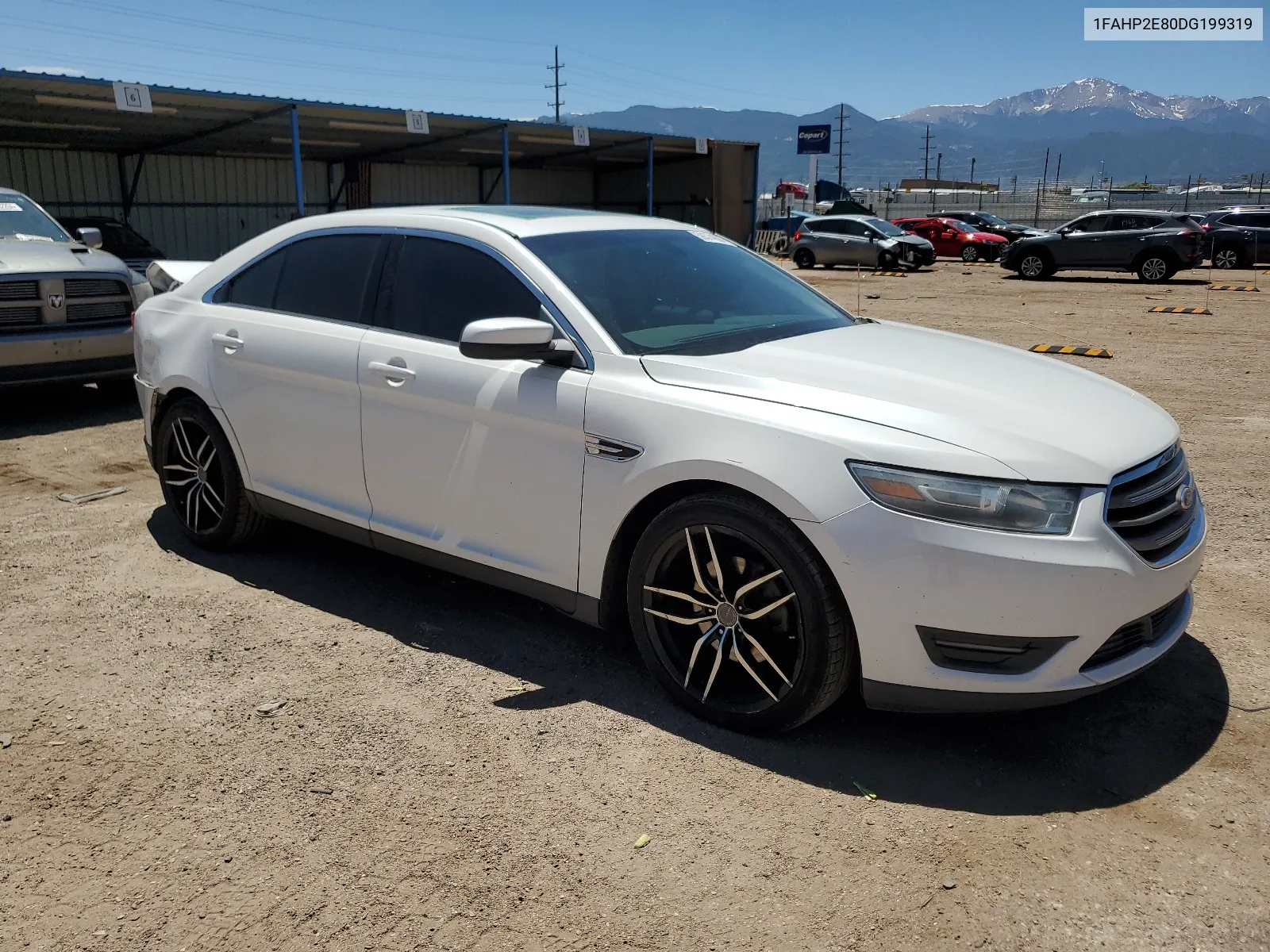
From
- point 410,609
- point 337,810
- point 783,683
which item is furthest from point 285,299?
point 783,683

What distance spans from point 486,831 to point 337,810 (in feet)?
1.54

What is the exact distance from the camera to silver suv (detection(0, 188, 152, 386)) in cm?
812

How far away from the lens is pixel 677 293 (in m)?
4.05

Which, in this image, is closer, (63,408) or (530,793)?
(530,793)

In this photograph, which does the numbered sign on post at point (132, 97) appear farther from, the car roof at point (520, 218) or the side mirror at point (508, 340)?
the side mirror at point (508, 340)

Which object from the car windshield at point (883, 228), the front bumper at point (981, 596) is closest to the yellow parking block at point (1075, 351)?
the front bumper at point (981, 596)

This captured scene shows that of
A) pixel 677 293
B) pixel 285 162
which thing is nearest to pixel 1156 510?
pixel 677 293

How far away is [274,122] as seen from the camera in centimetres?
1811

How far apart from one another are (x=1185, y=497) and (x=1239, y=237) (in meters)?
26.8

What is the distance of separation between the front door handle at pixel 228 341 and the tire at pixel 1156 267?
23392 mm

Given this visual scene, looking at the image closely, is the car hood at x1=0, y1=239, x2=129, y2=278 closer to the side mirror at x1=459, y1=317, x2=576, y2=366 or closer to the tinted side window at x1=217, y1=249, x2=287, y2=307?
the tinted side window at x1=217, y1=249, x2=287, y2=307

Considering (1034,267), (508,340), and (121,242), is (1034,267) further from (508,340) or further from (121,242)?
(508,340)

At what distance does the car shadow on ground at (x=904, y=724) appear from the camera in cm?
309

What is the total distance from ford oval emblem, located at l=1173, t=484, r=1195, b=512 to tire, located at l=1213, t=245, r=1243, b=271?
26892 millimetres
